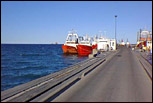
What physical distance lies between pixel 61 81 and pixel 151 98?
5166mm

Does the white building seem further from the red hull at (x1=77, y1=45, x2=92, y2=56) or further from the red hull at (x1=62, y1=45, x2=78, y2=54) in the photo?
the red hull at (x1=62, y1=45, x2=78, y2=54)

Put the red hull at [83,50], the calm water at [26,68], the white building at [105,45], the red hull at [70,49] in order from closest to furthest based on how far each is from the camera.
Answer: the calm water at [26,68], the white building at [105,45], the red hull at [83,50], the red hull at [70,49]

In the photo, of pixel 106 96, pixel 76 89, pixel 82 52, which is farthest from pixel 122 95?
pixel 82 52

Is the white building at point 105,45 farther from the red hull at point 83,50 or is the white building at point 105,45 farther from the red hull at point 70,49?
the red hull at point 70,49

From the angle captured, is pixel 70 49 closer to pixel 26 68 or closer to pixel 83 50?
pixel 83 50

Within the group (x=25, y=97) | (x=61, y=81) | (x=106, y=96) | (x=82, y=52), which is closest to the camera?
(x=25, y=97)

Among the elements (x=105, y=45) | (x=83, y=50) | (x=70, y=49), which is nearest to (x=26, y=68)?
(x=105, y=45)

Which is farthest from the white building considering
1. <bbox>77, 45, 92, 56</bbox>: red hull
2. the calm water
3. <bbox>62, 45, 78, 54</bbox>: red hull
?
<bbox>62, 45, 78, 54</bbox>: red hull

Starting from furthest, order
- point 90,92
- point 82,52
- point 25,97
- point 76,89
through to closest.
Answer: point 82,52 → point 76,89 → point 90,92 → point 25,97

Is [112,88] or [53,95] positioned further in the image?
[112,88]

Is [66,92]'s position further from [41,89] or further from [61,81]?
[61,81]

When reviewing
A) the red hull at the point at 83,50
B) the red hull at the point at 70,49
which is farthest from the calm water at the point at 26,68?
the red hull at the point at 70,49

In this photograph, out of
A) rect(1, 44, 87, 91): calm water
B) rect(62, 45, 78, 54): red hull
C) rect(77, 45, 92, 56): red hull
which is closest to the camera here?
rect(1, 44, 87, 91): calm water

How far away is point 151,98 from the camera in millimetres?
8633
